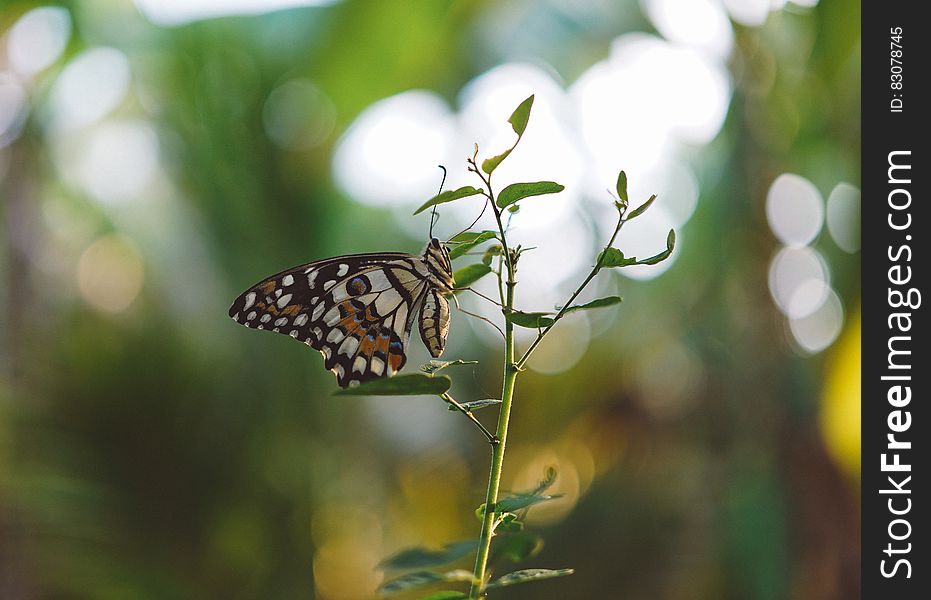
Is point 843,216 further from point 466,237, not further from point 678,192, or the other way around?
point 466,237

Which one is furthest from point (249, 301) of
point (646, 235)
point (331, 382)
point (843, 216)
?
point (646, 235)

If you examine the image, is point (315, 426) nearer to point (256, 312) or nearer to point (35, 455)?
point (35, 455)

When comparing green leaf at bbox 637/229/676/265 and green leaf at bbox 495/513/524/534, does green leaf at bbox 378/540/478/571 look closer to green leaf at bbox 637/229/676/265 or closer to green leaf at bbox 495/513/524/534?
green leaf at bbox 495/513/524/534

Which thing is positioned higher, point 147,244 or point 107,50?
point 107,50

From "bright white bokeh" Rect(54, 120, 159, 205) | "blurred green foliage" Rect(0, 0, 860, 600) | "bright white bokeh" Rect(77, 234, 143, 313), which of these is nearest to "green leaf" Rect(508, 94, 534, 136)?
"blurred green foliage" Rect(0, 0, 860, 600)
